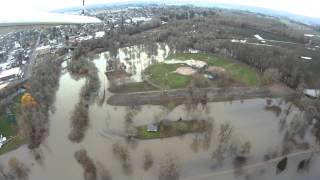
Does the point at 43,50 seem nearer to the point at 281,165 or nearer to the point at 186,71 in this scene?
the point at 186,71

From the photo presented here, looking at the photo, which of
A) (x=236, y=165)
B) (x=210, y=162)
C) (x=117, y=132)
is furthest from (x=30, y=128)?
(x=236, y=165)

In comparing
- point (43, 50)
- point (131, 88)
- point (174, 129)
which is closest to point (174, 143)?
point (174, 129)

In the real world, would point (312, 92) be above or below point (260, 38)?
below

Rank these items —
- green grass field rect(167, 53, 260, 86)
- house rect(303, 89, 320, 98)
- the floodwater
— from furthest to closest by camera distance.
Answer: green grass field rect(167, 53, 260, 86) → house rect(303, 89, 320, 98) → the floodwater

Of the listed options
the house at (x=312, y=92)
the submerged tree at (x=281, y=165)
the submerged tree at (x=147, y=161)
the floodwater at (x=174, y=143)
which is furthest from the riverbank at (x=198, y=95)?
the submerged tree at (x=281, y=165)

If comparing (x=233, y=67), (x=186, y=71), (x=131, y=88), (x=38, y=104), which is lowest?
(x=38, y=104)

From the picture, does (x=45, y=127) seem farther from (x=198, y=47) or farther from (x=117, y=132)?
(x=198, y=47)

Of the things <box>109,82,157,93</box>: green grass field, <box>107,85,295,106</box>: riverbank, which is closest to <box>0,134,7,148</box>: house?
<box>107,85,295,106</box>: riverbank

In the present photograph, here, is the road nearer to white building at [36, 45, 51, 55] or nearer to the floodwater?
the floodwater
